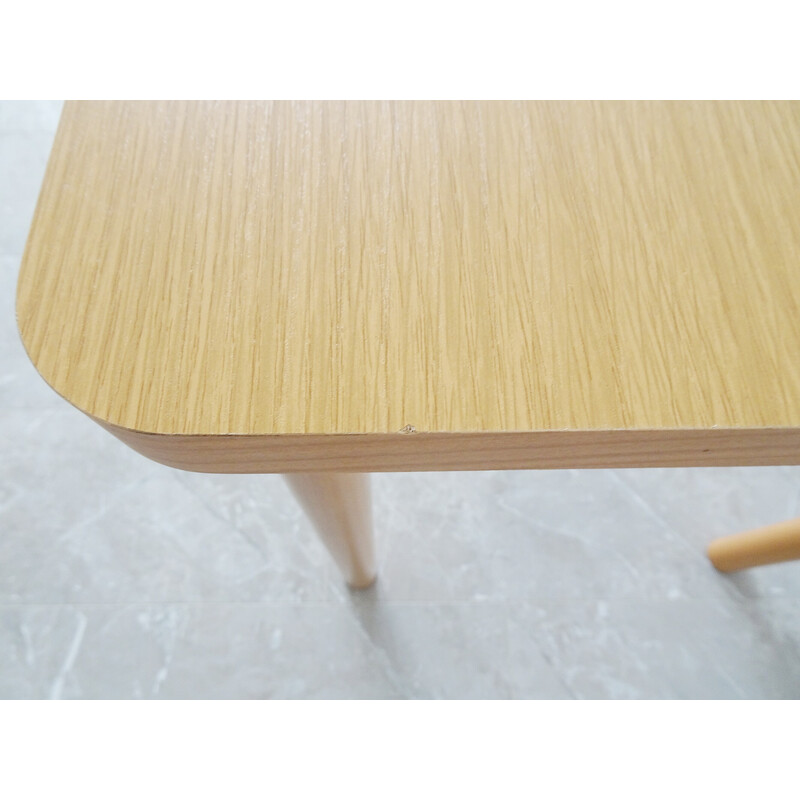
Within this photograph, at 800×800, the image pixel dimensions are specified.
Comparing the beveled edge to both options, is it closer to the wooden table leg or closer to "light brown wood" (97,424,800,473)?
"light brown wood" (97,424,800,473)

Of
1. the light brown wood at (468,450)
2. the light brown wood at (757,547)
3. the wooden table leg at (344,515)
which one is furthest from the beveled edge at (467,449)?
the light brown wood at (757,547)

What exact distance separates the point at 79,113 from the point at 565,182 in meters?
0.24

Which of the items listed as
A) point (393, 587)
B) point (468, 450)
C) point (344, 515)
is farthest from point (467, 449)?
point (393, 587)

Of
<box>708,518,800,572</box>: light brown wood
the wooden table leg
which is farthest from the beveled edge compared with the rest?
<box>708,518,800,572</box>: light brown wood

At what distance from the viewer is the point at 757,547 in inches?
27.0

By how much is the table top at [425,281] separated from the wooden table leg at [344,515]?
150 mm

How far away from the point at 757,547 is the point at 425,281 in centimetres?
54

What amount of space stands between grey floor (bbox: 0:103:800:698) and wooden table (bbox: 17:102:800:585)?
0.47 m

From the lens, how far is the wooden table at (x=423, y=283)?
0.94 feet

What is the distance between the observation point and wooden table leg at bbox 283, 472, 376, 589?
0.49 meters

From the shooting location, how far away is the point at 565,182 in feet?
1.11

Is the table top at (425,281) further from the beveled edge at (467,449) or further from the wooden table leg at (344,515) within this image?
the wooden table leg at (344,515)

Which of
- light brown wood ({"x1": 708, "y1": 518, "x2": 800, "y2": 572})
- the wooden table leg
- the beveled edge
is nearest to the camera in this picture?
the beveled edge

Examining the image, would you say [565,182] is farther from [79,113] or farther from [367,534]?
[367,534]
